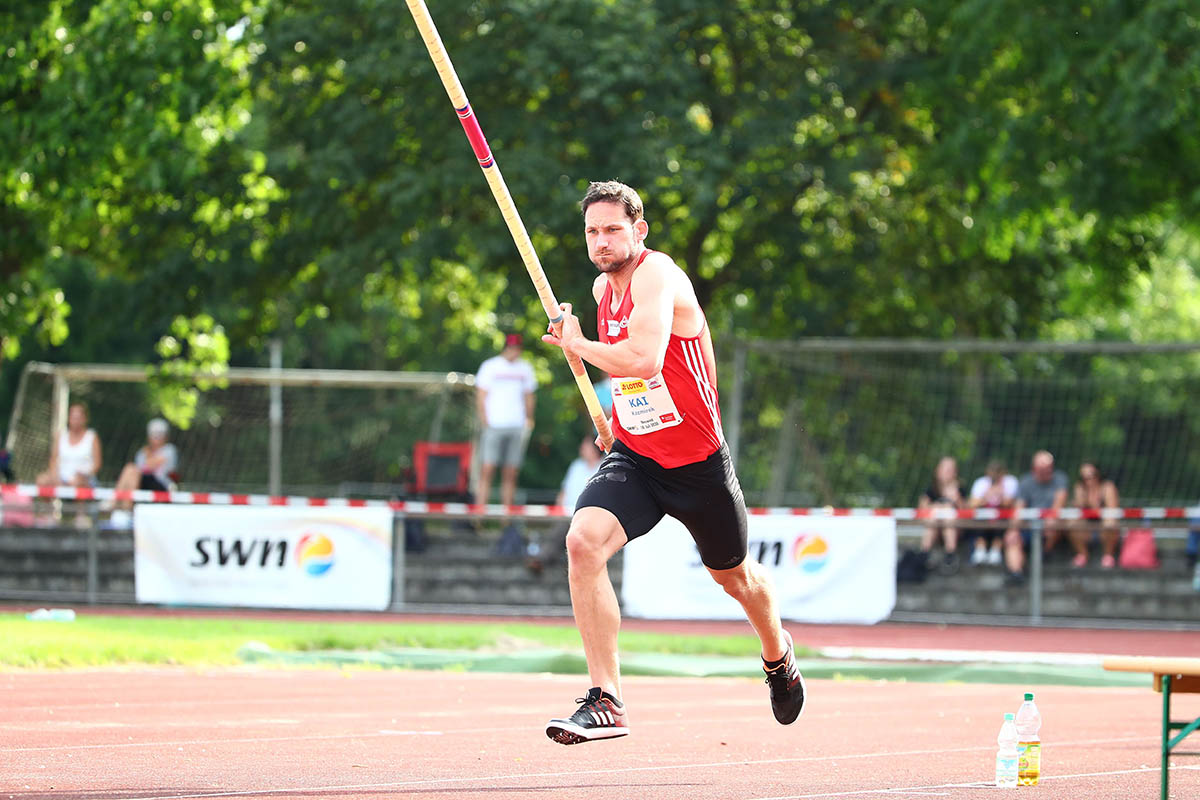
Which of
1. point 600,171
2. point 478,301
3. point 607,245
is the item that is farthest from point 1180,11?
point 478,301

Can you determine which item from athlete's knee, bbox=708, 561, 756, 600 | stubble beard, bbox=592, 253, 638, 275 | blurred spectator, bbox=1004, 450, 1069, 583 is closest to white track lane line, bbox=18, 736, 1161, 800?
athlete's knee, bbox=708, 561, 756, 600

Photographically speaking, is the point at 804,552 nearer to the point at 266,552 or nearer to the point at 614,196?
the point at 266,552

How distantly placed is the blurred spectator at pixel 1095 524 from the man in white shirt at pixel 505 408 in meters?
6.10

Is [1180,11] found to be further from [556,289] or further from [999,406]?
[556,289]

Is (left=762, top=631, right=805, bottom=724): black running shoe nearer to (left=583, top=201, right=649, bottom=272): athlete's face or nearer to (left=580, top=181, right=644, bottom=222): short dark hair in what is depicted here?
(left=583, top=201, right=649, bottom=272): athlete's face

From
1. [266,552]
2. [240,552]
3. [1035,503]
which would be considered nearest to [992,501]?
[1035,503]

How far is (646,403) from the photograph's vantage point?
23.7 feet

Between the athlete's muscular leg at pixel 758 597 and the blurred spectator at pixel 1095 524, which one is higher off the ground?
the athlete's muscular leg at pixel 758 597

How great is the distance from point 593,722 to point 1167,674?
7.25ft

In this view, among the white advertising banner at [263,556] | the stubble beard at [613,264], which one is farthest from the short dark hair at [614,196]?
the white advertising banner at [263,556]

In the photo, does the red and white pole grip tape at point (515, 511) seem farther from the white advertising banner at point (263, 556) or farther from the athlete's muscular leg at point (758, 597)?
the athlete's muscular leg at point (758, 597)

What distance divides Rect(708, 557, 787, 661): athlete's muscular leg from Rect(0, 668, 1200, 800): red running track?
1.75 feet

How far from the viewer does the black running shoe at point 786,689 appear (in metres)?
7.98

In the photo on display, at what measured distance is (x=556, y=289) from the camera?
23.3 meters
